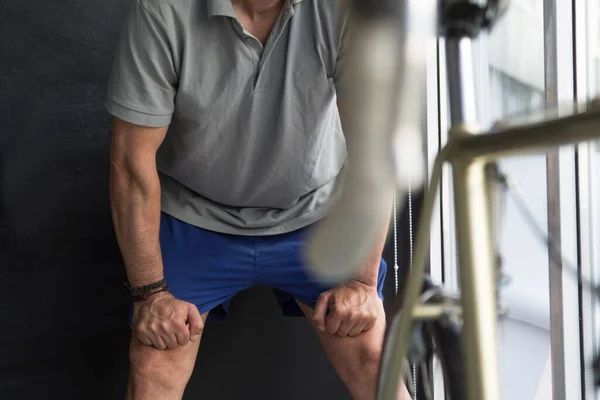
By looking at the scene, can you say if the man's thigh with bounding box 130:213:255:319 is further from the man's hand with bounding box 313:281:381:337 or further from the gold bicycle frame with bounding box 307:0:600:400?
the gold bicycle frame with bounding box 307:0:600:400

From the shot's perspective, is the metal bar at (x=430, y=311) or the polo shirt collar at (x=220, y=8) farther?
the polo shirt collar at (x=220, y=8)

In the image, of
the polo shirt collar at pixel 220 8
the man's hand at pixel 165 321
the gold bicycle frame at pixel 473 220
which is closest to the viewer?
the gold bicycle frame at pixel 473 220

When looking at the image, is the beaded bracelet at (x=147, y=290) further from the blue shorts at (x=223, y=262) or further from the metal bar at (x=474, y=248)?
the metal bar at (x=474, y=248)

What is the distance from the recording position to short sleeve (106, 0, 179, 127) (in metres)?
1.38

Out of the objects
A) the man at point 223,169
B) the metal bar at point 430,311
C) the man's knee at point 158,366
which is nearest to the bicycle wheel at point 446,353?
the metal bar at point 430,311

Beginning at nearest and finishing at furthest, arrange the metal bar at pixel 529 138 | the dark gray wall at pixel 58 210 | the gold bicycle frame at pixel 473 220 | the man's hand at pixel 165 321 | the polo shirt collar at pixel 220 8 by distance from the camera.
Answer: the metal bar at pixel 529 138
the gold bicycle frame at pixel 473 220
the polo shirt collar at pixel 220 8
the man's hand at pixel 165 321
the dark gray wall at pixel 58 210

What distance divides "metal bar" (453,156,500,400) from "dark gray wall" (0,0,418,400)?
1.52 metres

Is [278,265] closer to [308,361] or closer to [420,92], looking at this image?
[308,361]

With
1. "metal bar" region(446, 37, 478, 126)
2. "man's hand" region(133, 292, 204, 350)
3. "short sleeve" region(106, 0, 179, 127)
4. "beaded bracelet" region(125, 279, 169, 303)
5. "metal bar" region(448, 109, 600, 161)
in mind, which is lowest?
"man's hand" region(133, 292, 204, 350)

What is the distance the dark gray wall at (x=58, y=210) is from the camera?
1803mm

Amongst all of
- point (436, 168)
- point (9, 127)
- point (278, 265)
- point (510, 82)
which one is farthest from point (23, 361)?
point (436, 168)

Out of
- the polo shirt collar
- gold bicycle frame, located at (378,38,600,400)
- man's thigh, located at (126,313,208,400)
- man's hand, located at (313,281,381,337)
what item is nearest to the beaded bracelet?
man's thigh, located at (126,313,208,400)

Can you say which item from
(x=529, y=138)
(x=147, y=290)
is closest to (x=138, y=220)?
(x=147, y=290)

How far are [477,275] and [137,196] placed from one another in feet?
3.44
